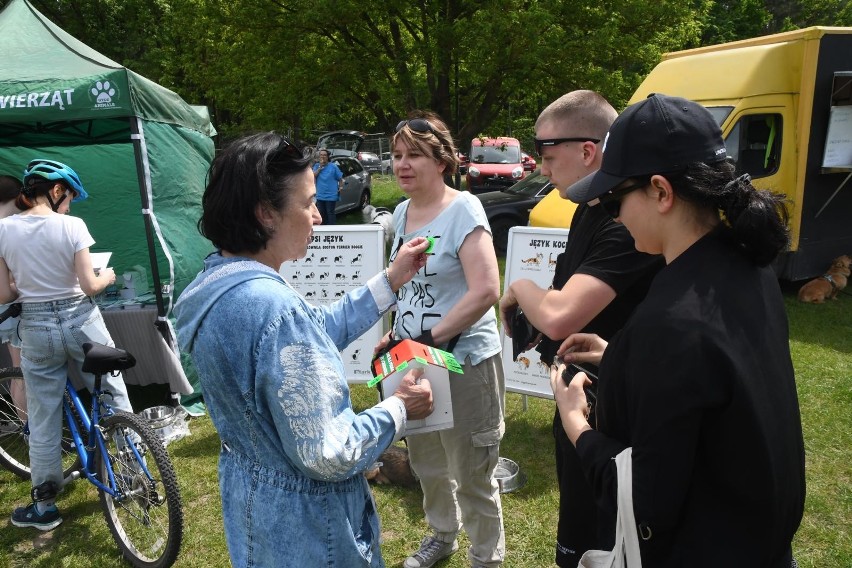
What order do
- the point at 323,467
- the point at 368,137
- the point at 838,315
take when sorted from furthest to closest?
the point at 368,137
the point at 838,315
the point at 323,467

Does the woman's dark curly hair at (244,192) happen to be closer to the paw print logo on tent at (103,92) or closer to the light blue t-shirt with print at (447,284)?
the light blue t-shirt with print at (447,284)

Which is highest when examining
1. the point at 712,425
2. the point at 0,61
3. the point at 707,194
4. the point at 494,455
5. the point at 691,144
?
the point at 0,61

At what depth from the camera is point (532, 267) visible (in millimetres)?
4410

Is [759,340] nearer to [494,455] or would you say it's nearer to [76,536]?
[494,455]

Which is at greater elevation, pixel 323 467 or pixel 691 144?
pixel 691 144

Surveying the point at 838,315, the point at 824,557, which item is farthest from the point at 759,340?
the point at 838,315

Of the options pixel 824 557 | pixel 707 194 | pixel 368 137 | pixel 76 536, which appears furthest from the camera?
pixel 368 137

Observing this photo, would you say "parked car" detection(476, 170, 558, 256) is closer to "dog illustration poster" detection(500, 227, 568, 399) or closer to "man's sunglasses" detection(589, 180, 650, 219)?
"dog illustration poster" detection(500, 227, 568, 399)

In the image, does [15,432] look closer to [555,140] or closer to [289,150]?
[289,150]

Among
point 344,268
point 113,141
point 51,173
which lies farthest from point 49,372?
point 113,141

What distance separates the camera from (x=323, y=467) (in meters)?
1.36

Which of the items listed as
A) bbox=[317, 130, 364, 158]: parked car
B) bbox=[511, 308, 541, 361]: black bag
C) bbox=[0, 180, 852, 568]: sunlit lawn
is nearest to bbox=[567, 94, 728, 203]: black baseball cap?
bbox=[511, 308, 541, 361]: black bag

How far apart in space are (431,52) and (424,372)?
10.7 m

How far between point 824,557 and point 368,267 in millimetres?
3355
